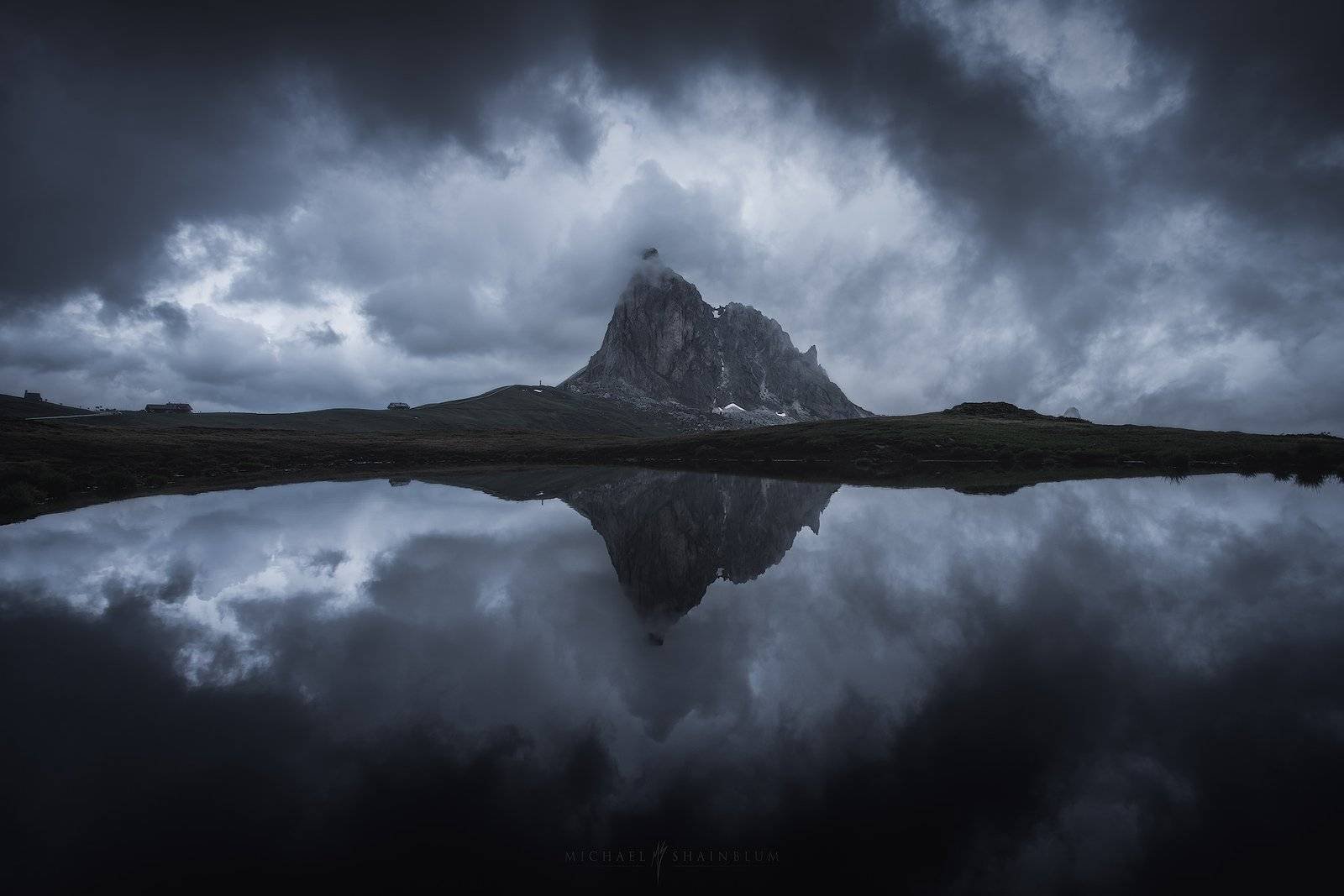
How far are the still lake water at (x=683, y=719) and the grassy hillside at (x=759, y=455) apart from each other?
29.6 m

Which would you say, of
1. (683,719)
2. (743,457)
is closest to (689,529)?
(683,719)

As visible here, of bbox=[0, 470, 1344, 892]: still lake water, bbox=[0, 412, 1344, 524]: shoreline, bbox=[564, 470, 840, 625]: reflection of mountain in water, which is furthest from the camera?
bbox=[0, 412, 1344, 524]: shoreline

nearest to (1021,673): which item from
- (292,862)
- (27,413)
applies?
(292,862)

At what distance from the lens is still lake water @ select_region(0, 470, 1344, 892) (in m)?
6.11

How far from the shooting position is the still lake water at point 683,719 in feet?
20.0

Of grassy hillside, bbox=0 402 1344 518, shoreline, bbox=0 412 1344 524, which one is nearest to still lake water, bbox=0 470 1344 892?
shoreline, bbox=0 412 1344 524

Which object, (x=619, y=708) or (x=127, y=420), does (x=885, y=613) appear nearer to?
(x=619, y=708)

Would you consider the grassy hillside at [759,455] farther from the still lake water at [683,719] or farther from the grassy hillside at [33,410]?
the grassy hillside at [33,410]

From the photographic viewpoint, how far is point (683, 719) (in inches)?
348

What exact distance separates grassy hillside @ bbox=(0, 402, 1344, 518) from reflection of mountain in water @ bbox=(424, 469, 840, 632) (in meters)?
A: 15.7

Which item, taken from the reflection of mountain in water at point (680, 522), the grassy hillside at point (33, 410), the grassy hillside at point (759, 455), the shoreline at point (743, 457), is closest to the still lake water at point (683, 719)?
the reflection of mountain in water at point (680, 522)

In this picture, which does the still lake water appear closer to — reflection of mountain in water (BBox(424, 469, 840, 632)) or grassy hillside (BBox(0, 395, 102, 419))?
reflection of mountain in water (BBox(424, 469, 840, 632))

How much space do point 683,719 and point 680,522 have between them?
812 inches

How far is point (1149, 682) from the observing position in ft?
32.0
